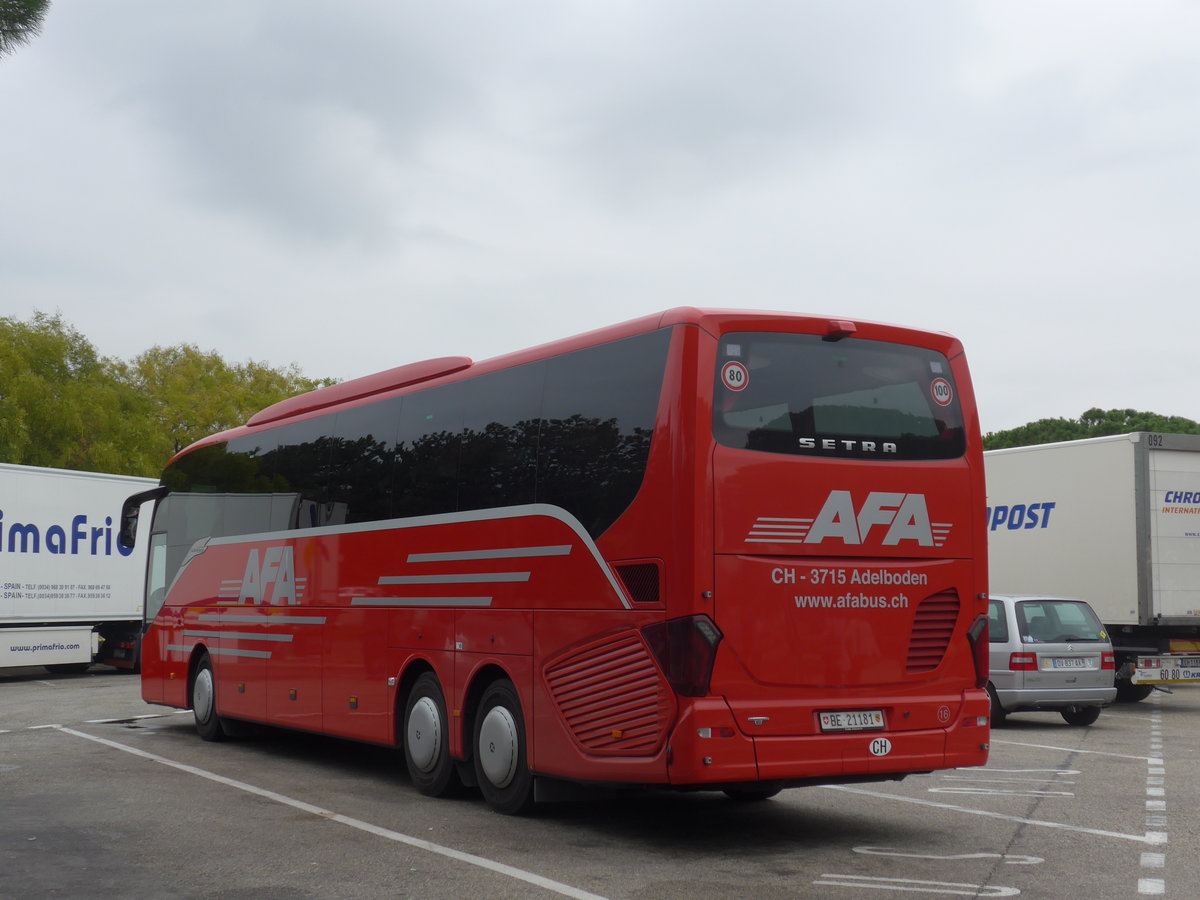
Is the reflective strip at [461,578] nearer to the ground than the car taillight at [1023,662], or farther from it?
farther from it

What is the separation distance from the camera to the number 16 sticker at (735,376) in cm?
876

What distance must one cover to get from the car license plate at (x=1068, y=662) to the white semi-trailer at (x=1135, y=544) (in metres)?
3.01

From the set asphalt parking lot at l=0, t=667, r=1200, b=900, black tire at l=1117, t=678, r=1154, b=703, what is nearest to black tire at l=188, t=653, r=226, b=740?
asphalt parking lot at l=0, t=667, r=1200, b=900

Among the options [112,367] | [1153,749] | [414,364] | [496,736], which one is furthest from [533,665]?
[112,367]

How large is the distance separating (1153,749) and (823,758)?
7.90 meters

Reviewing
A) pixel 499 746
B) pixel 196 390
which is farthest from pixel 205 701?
pixel 196 390

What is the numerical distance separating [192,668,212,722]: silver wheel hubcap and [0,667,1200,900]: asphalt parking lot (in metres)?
1.46

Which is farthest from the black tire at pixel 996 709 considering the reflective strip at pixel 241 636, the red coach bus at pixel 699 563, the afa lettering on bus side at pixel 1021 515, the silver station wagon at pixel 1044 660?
the reflective strip at pixel 241 636

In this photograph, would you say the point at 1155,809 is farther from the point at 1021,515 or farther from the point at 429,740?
the point at 1021,515

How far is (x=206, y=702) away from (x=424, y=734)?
563 centimetres

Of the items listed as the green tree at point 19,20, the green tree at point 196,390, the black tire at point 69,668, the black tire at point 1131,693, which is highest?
the green tree at point 196,390

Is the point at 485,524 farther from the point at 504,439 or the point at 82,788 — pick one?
the point at 82,788

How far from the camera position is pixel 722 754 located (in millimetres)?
8344

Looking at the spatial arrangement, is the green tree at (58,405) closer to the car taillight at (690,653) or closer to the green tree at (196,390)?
the green tree at (196,390)
